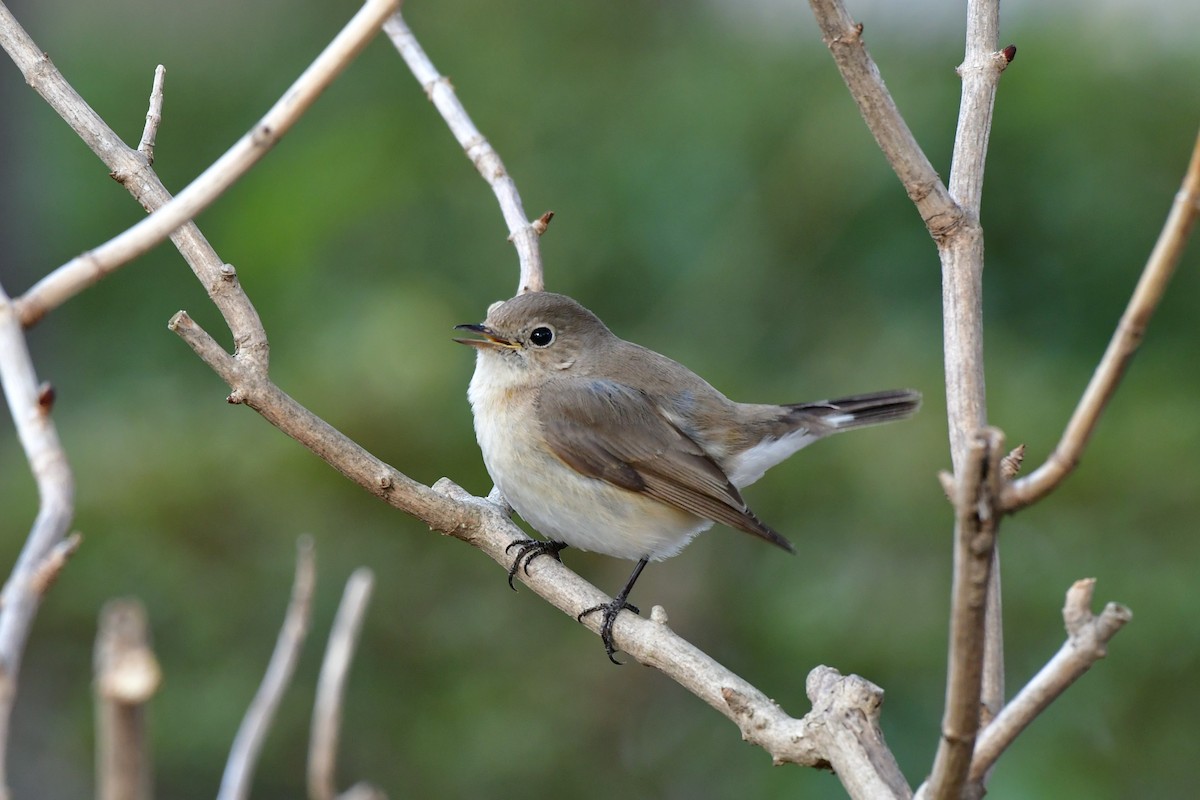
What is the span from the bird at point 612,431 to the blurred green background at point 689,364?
3.97 ft

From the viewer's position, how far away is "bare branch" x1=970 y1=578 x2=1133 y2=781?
159 centimetres

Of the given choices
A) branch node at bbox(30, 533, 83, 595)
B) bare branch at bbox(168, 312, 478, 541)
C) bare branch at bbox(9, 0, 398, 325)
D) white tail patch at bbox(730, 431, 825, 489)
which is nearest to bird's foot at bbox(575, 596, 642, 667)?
bare branch at bbox(168, 312, 478, 541)

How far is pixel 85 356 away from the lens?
29.5 feet

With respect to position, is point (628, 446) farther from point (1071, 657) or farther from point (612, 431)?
point (1071, 657)

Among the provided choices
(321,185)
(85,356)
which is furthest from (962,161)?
(85,356)

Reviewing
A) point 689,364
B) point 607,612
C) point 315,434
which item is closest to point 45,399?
point 315,434

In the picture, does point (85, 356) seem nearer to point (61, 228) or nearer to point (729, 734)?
point (61, 228)

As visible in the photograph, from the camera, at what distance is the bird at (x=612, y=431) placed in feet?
12.8

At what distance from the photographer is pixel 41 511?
4.30 feet

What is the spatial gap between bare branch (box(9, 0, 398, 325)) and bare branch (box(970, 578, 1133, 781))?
3.45 feet

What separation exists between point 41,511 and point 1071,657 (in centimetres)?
116

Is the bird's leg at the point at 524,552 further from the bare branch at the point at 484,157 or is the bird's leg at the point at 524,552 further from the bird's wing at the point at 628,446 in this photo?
the bare branch at the point at 484,157

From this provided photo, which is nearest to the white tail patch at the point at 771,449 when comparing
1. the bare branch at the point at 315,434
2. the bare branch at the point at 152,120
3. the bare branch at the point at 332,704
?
the bare branch at the point at 315,434

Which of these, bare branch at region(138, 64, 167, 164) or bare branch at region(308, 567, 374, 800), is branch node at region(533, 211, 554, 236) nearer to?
bare branch at region(138, 64, 167, 164)
